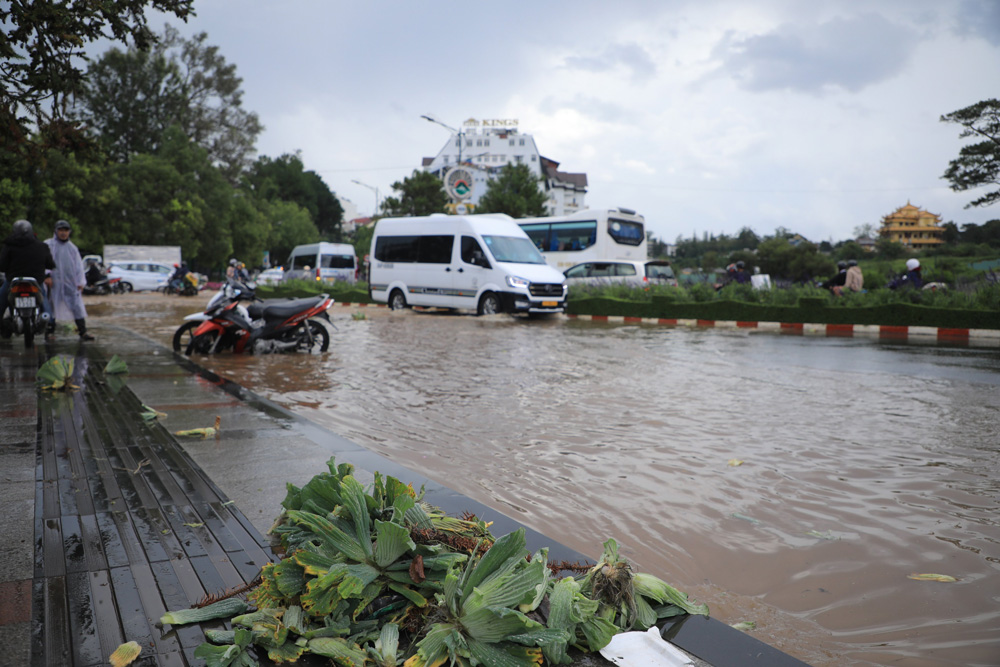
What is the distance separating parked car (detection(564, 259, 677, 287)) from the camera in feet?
82.1

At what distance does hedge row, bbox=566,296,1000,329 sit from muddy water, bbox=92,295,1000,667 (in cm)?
588

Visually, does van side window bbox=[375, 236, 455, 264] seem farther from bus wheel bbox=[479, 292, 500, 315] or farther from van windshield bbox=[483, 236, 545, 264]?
bus wheel bbox=[479, 292, 500, 315]

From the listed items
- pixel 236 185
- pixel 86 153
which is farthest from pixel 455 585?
pixel 236 185

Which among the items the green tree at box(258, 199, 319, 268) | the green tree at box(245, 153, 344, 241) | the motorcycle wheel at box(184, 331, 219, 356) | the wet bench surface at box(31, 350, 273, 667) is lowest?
the wet bench surface at box(31, 350, 273, 667)

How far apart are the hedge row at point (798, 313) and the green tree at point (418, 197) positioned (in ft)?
116

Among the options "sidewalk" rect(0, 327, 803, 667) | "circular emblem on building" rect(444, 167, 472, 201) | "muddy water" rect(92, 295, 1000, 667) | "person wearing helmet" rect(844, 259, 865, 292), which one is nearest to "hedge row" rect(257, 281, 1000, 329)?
"person wearing helmet" rect(844, 259, 865, 292)

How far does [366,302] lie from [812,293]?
52.6 feet

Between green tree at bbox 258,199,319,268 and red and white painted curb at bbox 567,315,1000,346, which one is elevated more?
green tree at bbox 258,199,319,268

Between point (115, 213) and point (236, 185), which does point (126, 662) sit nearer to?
point (115, 213)

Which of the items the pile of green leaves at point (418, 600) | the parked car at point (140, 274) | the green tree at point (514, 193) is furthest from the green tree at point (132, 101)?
the pile of green leaves at point (418, 600)

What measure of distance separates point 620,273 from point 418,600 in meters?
23.8

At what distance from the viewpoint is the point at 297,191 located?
9269 cm

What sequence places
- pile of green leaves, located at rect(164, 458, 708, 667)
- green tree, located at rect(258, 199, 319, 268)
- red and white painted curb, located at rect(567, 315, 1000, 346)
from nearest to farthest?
pile of green leaves, located at rect(164, 458, 708, 667), red and white painted curb, located at rect(567, 315, 1000, 346), green tree, located at rect(258, 199, 319, 268)

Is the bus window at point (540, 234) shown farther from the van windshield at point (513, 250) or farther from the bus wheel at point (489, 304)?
the bus wheel at point (489, 304)
